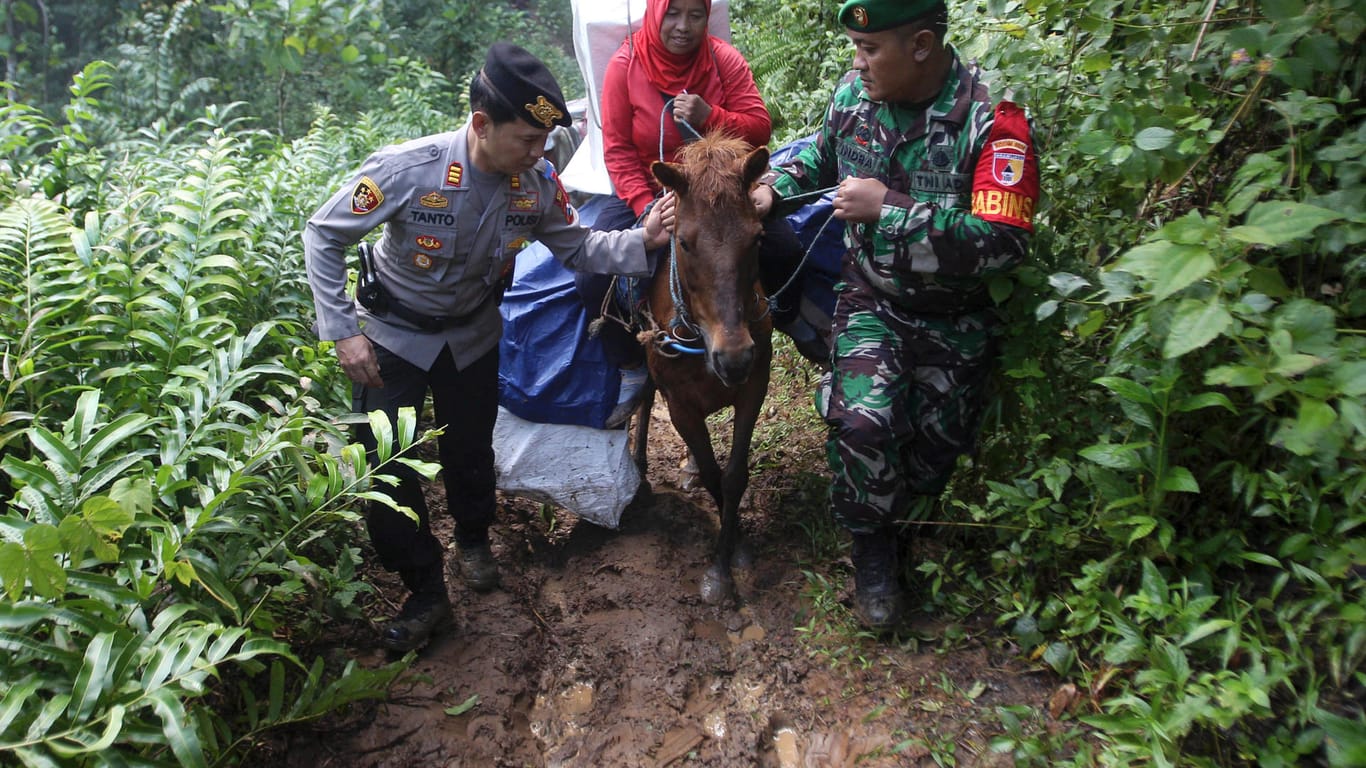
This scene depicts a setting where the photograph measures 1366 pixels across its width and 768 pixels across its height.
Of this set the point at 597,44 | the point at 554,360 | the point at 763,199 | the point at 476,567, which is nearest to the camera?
the point at 763,199

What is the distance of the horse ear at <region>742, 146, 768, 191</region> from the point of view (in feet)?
11.9

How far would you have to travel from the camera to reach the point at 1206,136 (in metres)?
2.71

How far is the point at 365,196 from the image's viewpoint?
3371 millimetres

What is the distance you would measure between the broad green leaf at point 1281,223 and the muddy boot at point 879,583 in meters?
1.85

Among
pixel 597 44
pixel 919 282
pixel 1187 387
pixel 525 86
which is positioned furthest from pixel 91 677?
pixel 597 44

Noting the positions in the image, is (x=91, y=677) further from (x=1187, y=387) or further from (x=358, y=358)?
(x=1187, y=387)

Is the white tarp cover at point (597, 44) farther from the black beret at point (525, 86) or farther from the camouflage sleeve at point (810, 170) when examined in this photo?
the black beret at point (525, 86)

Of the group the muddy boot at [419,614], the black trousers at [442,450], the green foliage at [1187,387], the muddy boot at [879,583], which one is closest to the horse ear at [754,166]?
the green foliage at [1187,387]

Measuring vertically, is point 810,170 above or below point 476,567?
above

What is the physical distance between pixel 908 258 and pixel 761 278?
1087 millimetres

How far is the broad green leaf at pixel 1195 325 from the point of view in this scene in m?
2.25

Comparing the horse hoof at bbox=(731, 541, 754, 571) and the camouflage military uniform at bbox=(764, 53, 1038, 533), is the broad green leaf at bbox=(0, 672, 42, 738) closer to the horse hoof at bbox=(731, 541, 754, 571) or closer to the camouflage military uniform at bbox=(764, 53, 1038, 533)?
the camouflage military uniform at bbox=(764, 53, 1038, 533)

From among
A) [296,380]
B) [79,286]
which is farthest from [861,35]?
[79,286]

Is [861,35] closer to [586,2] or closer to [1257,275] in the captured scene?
[1257,275]
